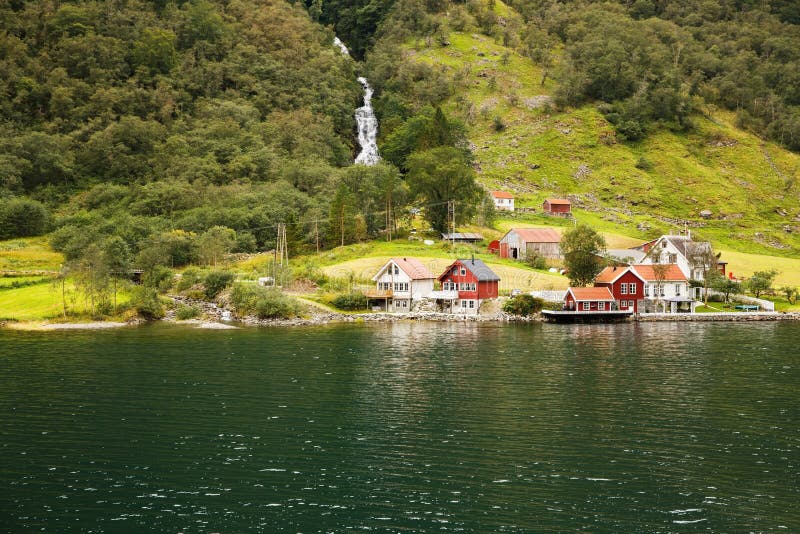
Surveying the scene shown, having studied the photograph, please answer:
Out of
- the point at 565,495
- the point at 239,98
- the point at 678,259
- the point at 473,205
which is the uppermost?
the point at 239,98

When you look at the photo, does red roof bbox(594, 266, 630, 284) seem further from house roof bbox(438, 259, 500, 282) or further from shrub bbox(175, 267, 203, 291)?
shrub bbox(175, 267, 203, 291)

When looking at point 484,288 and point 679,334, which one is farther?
point 484,288

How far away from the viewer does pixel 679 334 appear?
82.4 meters

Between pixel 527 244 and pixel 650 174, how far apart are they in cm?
6292

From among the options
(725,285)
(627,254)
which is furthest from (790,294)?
(627,254)

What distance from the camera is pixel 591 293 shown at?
96.9 metres

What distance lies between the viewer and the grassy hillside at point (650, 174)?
154 metres

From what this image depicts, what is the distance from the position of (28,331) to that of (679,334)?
6647 cm

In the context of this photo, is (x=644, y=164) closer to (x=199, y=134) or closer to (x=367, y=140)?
(x=367, y=140)

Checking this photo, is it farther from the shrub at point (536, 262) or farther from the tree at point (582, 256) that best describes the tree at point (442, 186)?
the tree at point (582, 256)

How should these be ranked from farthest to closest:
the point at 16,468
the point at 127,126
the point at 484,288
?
the point at 127,126 < the point at 484,288 < the point at 16,468

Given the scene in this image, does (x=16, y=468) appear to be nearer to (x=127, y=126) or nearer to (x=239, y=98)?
(x=127, y=126)

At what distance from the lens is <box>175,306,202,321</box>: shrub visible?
92.4 meters

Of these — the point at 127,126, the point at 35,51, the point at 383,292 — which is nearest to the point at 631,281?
the point at 383,292
